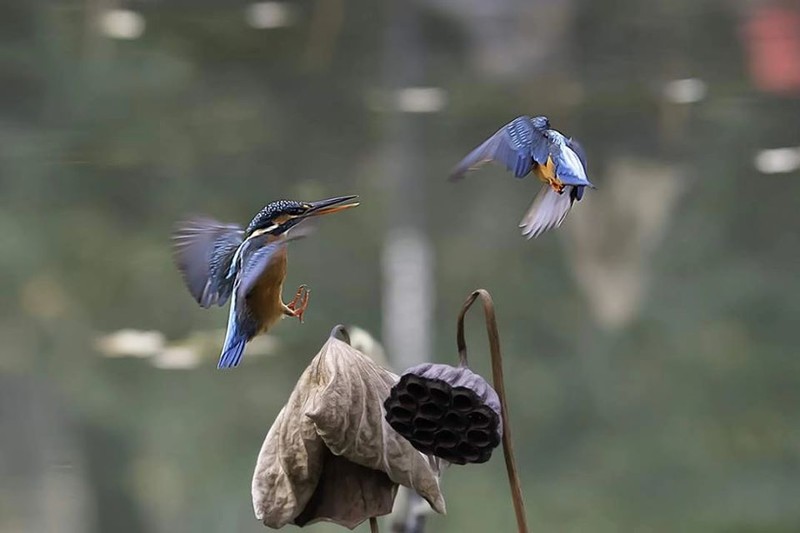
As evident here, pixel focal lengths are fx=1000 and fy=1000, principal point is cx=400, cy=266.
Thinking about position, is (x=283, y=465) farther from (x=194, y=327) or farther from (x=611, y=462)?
(x=611, y=462)

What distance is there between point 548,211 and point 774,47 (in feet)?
2.77

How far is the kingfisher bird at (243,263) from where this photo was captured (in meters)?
0.43

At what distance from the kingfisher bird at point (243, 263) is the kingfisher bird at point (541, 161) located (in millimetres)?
67

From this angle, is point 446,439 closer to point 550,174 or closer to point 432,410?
point 432,410

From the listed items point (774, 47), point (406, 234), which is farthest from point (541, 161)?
point (774, 47)

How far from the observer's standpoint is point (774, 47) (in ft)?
3.81

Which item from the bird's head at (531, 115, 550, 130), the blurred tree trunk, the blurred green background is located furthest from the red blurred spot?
the bird's head at (531, 115, 550, 130)

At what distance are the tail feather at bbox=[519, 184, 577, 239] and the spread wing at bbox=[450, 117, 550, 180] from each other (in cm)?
2

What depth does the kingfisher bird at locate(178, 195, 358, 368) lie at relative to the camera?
1.42ft

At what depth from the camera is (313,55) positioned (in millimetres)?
1113

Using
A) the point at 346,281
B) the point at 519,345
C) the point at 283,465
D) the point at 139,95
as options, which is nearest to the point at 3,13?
the point at 139,95

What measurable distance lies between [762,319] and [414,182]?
0.45 meters

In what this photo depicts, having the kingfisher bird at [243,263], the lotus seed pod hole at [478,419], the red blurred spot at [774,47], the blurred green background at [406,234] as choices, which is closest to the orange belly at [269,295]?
the kingfisher bird at [243,263]

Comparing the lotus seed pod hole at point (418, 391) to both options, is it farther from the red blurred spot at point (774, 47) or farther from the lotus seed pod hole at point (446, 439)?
the red blurred spot at point (774, 47)
